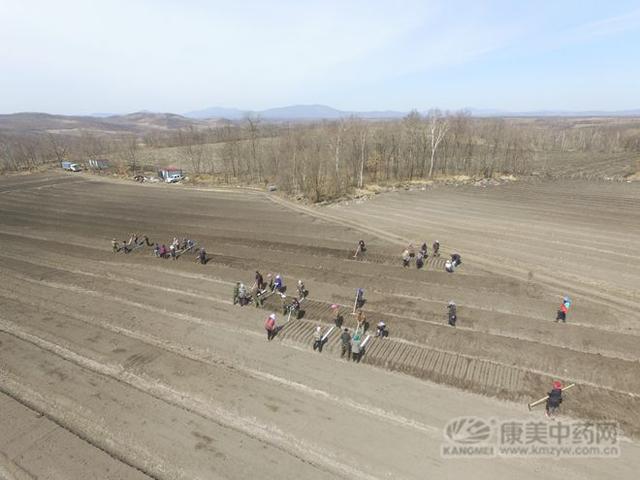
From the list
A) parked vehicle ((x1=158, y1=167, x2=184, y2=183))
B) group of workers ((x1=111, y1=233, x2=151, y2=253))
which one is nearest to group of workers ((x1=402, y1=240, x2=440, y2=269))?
group of workers ((x1=111, y1=233, x2=151, y2=253))

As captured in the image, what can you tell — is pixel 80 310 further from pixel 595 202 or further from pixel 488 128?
pixel 488 128

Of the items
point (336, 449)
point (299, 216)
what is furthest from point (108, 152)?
point (336, 449)

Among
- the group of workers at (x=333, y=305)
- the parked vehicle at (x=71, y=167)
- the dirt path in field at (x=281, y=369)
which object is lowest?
the dirt path in field at (x=281, y=369)

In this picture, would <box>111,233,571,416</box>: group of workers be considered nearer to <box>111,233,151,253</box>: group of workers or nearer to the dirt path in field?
<box>111,233,151,253</box>: group of workers

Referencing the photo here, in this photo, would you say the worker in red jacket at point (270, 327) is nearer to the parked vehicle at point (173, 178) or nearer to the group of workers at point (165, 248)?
the group of workers at point (165, 248)

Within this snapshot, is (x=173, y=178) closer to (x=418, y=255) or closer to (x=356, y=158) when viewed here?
(x=356, y=158)

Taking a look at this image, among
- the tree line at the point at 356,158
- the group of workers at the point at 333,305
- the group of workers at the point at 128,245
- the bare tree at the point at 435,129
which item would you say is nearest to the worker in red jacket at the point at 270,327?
the group of workers at the point at 333,305

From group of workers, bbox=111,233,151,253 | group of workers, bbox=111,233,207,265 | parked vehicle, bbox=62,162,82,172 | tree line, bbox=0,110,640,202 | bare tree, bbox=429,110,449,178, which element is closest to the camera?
group of workers, bbox=111,233,207,265

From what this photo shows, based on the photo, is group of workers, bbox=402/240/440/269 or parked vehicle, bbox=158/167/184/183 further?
parked vehicle, bbox=158/167/184/183

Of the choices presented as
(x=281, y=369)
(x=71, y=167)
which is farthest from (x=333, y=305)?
(x=71, y=167)
